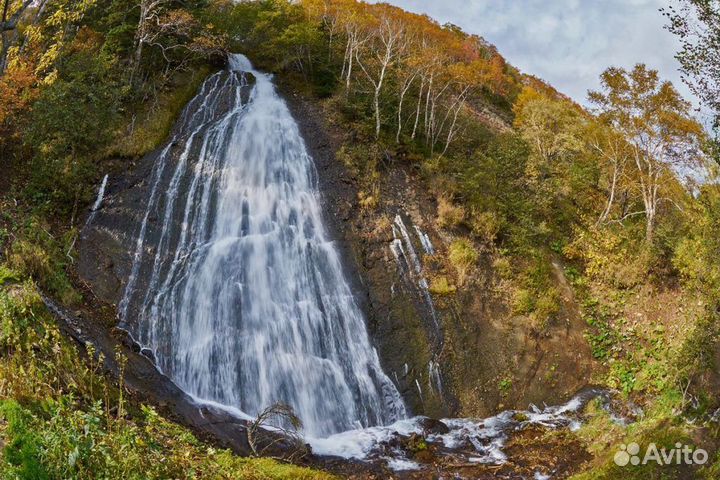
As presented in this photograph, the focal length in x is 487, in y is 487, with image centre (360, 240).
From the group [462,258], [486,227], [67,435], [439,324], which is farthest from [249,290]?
[67,435]

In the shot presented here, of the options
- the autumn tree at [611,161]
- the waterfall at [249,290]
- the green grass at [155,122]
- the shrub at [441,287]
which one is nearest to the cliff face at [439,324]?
the shrub at [441,287]

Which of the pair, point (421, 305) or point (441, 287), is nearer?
point (421, 305)

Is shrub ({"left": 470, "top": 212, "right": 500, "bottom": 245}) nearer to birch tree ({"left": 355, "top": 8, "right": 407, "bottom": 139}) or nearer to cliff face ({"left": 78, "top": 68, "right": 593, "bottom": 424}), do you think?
cliff face ({"left": 78, "top": 68, "right": 593, "bottom": 424})

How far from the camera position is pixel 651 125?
17.2 meters

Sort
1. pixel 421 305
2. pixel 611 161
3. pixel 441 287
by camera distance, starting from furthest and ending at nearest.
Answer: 1. pixel 611 161
2. pixel 441 287
3. pixel 421 305

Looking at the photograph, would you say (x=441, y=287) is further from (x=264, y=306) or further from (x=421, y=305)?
(x=264, y=306)

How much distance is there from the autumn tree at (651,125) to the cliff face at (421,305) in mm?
5109

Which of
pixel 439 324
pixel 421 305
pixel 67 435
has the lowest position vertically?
pixel 439 324

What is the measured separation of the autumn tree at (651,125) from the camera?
16.8 meters

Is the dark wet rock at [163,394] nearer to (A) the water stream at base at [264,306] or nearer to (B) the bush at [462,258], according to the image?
(A) the water stream at base at [264,306]

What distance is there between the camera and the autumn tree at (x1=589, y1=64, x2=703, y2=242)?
1680cm

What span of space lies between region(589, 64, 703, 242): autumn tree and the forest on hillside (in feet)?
0.17

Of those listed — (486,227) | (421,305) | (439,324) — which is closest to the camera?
(439,324)

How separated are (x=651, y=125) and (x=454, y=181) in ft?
23.5
